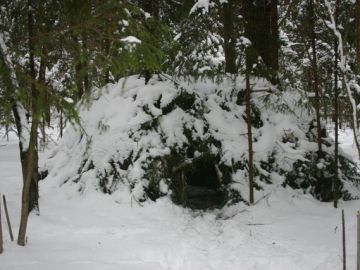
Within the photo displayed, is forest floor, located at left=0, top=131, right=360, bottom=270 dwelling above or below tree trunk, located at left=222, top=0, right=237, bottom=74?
below

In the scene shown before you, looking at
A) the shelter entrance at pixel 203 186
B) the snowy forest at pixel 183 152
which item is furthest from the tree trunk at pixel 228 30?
the shelter entrance at pixel 203 186

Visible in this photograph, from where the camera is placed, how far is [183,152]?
7941 mm

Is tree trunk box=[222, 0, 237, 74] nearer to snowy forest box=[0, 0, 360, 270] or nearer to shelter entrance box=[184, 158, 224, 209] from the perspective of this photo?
snowy forest box=[0, 0, 360, 270]

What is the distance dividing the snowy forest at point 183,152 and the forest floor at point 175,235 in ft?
0.09

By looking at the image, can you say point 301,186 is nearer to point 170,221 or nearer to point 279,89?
point 279,89

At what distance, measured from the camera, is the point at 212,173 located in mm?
9375

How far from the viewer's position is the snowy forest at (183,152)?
17.3 feet

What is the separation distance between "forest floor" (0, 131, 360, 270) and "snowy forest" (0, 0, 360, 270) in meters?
0.03

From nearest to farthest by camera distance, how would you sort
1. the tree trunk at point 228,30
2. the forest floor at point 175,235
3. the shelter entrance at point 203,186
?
the forest floor at point 175,235 < the tree trunk at point 228,30 < the shelter entrance at point 203,186

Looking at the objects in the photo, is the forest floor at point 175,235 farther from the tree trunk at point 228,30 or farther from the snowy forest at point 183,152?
the tree trunk at point 228,30

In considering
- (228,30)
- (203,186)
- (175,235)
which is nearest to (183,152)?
(175,235)

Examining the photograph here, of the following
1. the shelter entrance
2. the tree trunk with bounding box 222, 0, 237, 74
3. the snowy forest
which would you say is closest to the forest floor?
the snowy forest

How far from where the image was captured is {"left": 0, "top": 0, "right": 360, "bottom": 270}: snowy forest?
17.3 feet

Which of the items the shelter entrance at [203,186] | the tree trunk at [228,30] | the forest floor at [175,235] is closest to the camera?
the forest floor at [175,235]
